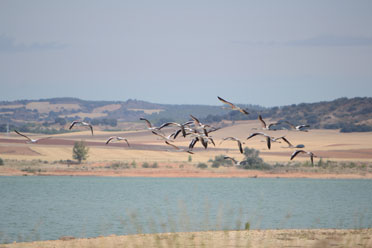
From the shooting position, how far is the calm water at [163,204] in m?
32.2

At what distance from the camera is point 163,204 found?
47.2m

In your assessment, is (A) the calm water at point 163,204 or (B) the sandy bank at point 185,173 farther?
(B) the sandy bank at point 185,173

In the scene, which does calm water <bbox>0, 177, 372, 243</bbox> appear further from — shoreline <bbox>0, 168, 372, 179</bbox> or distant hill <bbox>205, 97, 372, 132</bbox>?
distant hill <bbox>205, 97, 372, 132</bbox>

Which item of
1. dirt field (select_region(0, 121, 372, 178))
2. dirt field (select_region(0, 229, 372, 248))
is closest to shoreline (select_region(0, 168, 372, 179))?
dirt field (select_region(0, 121, 372, 178))

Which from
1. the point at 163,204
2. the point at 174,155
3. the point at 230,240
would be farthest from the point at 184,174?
the point at 230,240

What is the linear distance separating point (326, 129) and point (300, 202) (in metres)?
112

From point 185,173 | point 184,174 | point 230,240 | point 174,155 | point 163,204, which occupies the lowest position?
point 184,174

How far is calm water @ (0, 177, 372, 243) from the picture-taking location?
106ft

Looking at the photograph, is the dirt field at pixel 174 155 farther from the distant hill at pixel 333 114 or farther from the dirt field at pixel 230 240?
the dirt field at pixel 230 240

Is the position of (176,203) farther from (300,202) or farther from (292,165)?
(292,165)

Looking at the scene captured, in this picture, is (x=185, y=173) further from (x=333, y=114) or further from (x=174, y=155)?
(x=333, y=114)

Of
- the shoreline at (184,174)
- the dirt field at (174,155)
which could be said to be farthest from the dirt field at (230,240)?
the dirt field at (174,155)

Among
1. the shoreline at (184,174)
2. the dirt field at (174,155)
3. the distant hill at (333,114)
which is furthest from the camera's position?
the distant hill at (333,114)

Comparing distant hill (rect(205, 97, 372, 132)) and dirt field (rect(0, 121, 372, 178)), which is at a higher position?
distant hill (rect(205, 97, 372, 132))
